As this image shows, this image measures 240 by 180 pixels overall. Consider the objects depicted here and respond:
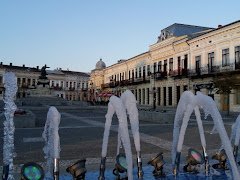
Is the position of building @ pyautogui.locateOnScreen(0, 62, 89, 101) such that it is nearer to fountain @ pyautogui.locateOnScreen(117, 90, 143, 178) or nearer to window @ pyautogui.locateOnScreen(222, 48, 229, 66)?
window @ pyautogui.locateOnScreen(222, 48, 229, 66)

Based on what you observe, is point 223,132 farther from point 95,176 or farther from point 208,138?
point 208,138

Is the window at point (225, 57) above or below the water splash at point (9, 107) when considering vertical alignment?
above

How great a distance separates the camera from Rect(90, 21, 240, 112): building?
1369 inches

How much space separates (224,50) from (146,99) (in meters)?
22.3

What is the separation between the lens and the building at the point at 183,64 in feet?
114

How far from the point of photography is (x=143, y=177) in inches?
241

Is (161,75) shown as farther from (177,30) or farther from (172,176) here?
(172,176)

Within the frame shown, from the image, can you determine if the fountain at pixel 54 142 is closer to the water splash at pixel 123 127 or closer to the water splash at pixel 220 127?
the water splash at pixel 123 127

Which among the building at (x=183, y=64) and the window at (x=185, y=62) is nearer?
the building at (x=183, y=64)

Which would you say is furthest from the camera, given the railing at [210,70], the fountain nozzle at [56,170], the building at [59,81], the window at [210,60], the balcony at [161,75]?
the building at [59,81]

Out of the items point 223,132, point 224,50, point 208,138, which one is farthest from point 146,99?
point 223,132

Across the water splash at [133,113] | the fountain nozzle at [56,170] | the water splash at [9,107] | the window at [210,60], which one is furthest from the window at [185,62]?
the fountain nozzle at [56,170]

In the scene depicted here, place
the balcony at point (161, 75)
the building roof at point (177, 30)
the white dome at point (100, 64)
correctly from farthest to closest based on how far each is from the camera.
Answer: the white dome at point (100, 64)
the balcony at point (161, 75)
the building roof at point (177, 30)

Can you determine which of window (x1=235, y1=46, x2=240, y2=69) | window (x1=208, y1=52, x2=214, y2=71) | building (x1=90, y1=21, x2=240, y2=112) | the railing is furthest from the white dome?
window (x1=235, y1=46, x2=240, y2=69)
